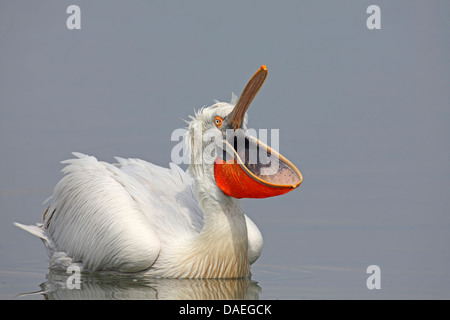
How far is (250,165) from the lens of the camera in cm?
738

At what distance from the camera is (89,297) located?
6.76 meters

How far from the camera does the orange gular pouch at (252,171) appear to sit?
702 centimetres

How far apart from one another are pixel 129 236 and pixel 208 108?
129 cm

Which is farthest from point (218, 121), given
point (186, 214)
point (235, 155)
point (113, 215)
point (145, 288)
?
point (145, 288)

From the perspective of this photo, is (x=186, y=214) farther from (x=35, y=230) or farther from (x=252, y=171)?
(x=35, y=230)

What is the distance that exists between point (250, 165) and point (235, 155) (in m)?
0.31

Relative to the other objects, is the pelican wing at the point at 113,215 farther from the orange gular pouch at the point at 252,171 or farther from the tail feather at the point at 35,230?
the orange gular pouch at the point at 252,171

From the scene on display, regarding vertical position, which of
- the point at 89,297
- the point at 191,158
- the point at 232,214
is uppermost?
the point at 191,158

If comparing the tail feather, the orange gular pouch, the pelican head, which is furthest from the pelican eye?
the tail feather

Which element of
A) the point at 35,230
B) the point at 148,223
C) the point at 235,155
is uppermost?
the point at 235,155

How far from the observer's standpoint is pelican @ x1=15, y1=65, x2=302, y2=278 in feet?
23.6

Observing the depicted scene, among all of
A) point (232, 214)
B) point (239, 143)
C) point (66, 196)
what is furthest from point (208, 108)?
point (66, 196)

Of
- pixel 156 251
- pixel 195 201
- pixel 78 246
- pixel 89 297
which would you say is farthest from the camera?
pixel 195 201

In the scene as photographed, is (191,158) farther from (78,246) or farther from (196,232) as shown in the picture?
(78,246)
